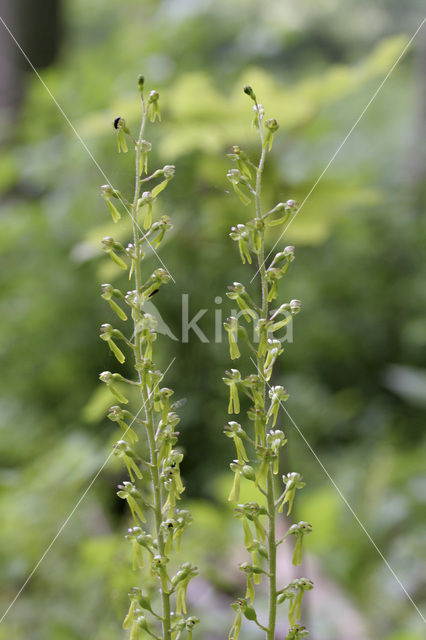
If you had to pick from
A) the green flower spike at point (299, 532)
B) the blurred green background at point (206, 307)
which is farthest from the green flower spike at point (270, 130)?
the blurred green background at point (206, 307)

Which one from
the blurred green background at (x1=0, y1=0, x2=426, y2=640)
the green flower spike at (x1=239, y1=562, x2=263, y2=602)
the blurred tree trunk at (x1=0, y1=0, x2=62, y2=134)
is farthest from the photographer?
the blurred tree trunk at (x1=0, y1=0, x2=62, y2=134)

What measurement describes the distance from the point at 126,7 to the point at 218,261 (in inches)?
101

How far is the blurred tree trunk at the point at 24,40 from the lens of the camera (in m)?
2.89

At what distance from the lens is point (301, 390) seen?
2.61 metres

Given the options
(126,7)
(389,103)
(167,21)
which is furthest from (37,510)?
(389,103)

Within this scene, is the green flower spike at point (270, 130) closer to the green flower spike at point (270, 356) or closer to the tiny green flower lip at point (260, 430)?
the tiny green flower lip at point (260, 430)

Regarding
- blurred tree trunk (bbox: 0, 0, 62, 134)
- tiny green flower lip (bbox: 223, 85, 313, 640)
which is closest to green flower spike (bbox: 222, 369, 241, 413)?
tiny green flower lip (bbox: 223, 85, 313, 640)

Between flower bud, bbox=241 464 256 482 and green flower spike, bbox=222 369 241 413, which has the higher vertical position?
green flower spike, bbox=222 369 241 413

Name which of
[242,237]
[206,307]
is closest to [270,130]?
[242,237]

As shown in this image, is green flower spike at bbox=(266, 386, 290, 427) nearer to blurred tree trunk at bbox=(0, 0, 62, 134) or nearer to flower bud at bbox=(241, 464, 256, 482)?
flower bud at bbox=(241, 464, 256, 482)

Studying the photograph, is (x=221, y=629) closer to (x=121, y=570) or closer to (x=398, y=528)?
(x=121, y=570)

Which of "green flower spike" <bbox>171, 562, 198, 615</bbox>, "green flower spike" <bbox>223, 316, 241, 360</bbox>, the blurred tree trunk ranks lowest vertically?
"green flower spike" <bbox>171, 562, 198, 615</bbox>

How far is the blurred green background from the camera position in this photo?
124 cm

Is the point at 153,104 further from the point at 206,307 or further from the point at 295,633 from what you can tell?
the point at 206,307
